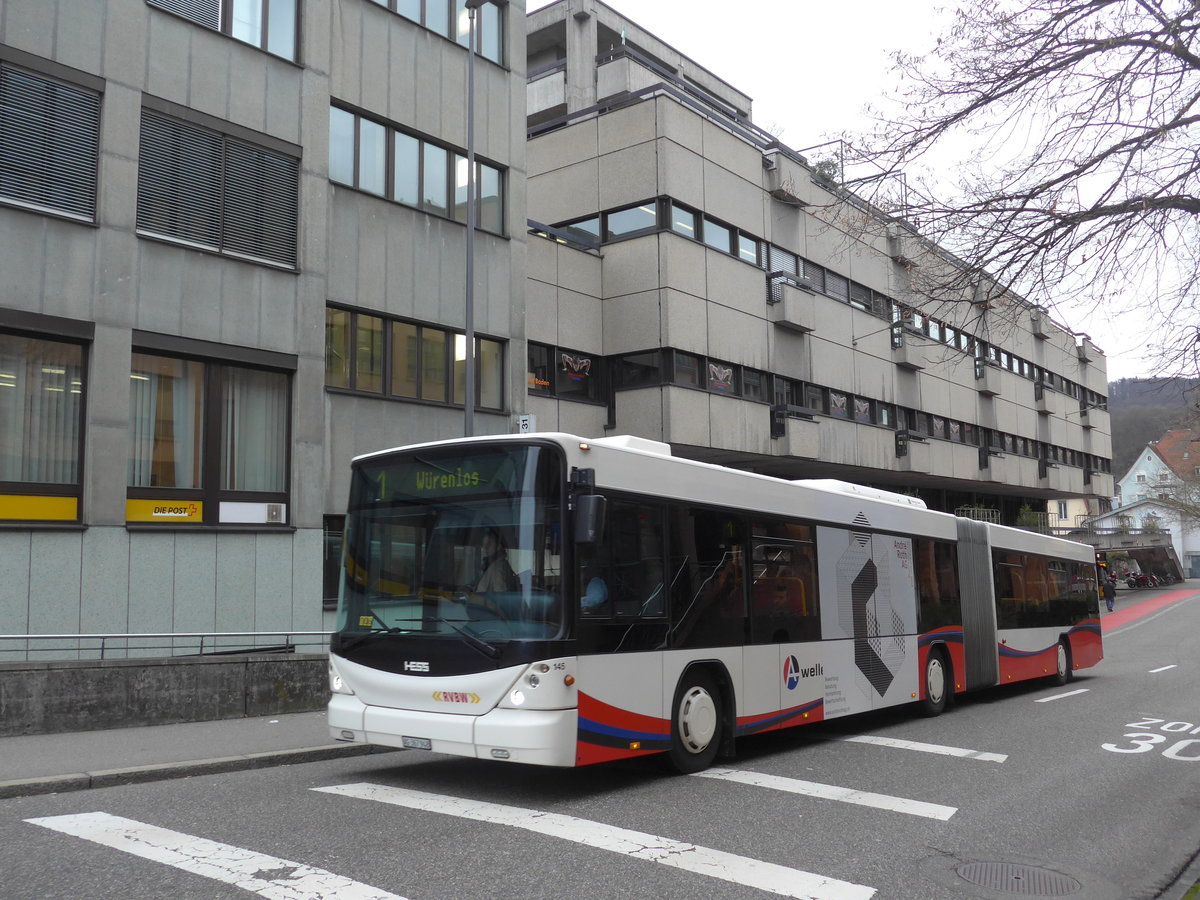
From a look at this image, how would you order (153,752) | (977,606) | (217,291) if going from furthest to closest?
1. (217,291)
2. (977,606)
3. (153,752)

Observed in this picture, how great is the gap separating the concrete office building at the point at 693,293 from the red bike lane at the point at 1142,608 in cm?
1058

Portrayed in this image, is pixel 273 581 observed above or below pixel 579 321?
below

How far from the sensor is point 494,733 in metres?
7.96

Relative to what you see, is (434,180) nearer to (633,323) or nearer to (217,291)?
(217,291)

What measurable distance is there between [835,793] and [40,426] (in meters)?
11.3

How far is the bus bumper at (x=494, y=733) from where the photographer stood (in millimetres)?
7875

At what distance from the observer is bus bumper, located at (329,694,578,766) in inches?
310

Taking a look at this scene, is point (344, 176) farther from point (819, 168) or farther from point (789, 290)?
point (789, 290)

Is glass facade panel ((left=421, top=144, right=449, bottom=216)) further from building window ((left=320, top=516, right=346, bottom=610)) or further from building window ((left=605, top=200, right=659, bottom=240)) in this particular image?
building window ((left=605, top=200, right=659, bottom=240))

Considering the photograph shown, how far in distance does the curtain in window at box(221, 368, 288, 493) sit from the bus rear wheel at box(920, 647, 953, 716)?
1000 cm

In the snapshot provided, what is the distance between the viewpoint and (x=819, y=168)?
9508 mm

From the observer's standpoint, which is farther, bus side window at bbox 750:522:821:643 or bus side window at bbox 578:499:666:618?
bus side window at bbox 750:522:821:643

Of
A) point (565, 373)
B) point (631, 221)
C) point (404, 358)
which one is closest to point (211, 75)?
point (404, 358)

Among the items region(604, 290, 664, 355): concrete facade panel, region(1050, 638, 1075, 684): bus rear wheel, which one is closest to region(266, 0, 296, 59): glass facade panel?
region(604, 290, 664, 355): concrete facade panel
